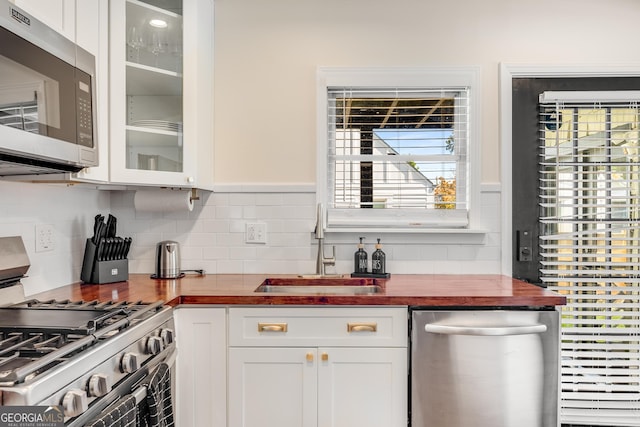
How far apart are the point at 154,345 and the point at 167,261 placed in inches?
34.0

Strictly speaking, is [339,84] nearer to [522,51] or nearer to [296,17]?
[296,17]

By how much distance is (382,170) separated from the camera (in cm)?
251

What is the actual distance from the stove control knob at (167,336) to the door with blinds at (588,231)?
1805 mm

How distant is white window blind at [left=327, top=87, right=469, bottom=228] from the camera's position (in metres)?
2.48

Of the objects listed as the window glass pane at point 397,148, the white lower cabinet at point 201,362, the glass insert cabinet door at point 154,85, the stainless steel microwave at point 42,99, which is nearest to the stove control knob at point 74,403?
the stainless steel microwave at point 42,99

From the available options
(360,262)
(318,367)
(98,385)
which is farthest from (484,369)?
(98,385)

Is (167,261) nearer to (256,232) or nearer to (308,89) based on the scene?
(256,232)

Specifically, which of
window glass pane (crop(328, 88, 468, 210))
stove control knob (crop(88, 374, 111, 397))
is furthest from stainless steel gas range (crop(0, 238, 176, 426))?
window glass pane (crop(328, 88, 468, 210))

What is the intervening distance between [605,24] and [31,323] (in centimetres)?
297

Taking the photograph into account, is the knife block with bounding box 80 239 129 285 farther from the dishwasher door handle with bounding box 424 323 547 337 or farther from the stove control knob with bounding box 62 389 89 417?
the dishwasher door handle with bounding box 424 323 547 337

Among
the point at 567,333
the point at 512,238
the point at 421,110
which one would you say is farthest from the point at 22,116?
the point at 567,333

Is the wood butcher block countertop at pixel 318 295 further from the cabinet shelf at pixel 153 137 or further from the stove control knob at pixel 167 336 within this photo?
the cabinet shelf at pixel 153 137

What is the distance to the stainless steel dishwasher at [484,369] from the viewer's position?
185cm

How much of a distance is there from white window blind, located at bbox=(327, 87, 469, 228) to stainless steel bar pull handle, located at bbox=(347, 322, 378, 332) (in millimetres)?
705
